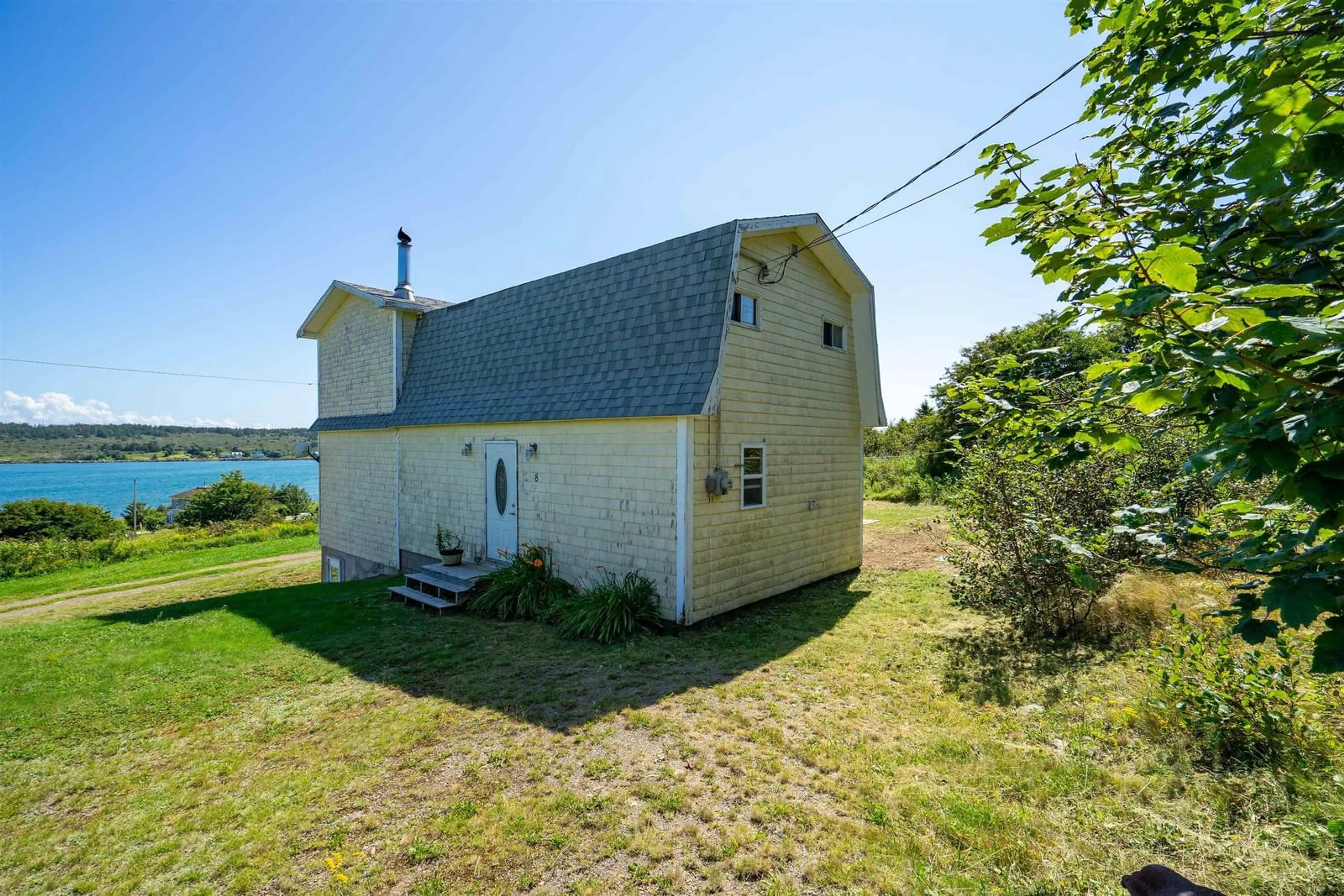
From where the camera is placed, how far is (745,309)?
8344mm

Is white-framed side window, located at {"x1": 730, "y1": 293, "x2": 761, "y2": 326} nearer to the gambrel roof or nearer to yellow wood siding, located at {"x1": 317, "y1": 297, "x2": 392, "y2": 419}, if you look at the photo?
the gambrel roof

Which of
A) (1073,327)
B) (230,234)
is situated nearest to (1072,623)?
(1073,327)

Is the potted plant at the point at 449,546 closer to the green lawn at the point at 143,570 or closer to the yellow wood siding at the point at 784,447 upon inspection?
the yellow wood siding at the point at 784,447

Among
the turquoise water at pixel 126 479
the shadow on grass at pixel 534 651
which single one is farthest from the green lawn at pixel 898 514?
the turquoise water at pixel 126 479

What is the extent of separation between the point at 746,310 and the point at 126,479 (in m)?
175

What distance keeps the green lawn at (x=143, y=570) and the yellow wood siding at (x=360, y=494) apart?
208 inches

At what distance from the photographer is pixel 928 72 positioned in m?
5.87

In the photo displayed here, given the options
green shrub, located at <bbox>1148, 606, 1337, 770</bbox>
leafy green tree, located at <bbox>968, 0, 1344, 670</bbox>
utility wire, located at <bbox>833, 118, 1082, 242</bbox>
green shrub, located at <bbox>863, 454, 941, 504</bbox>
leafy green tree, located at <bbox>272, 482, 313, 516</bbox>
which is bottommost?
leafy green tree, located at <bbox>272, 482, 313, 516</bbox>

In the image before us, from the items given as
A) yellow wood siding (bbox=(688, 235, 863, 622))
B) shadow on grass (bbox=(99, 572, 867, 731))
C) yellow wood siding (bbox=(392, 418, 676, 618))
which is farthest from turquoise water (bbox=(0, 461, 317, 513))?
yellow wood siding (bbox=(688, 235, 863, 622))

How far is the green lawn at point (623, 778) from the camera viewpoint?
117 inches

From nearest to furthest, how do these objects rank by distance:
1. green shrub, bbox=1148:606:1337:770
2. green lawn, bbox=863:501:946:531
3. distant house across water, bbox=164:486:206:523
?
green shrub, bbox=1148:606:1337:770, green lawn, bbox=863:501:946:531, distant house across water, bbox=164:486:206:523

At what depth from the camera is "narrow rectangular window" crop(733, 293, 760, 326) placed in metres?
8.12

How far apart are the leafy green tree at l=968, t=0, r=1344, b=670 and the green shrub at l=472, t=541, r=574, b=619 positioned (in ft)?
23.0

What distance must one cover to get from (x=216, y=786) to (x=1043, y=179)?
661 centimetres
